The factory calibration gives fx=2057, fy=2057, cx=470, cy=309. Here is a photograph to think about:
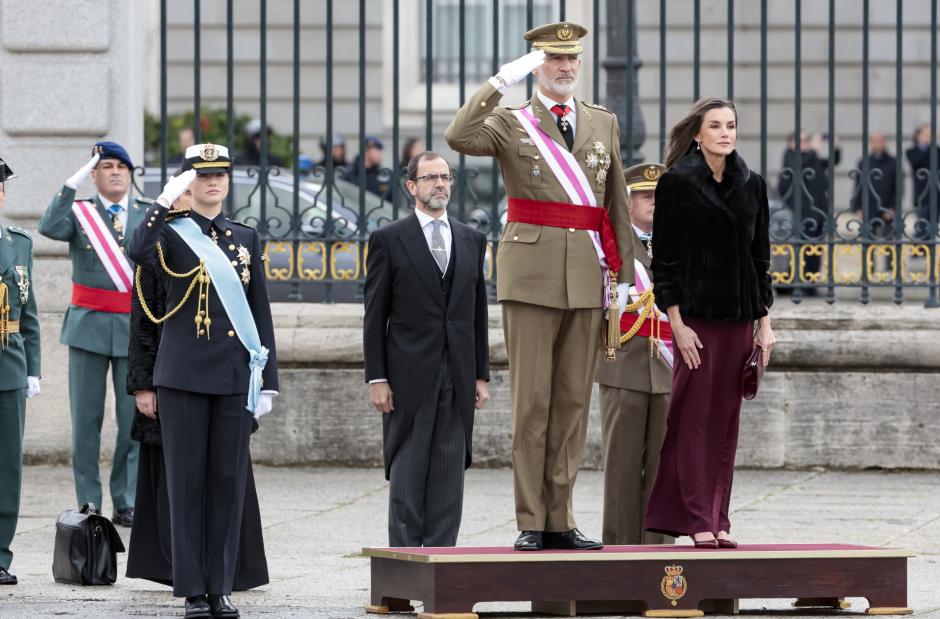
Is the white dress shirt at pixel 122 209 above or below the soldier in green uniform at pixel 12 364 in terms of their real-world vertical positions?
above

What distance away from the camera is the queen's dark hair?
7.39 metres

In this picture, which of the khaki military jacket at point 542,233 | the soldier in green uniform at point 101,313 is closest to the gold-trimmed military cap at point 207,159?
the khaki military jacket at point 542,233

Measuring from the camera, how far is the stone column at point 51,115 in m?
11.3

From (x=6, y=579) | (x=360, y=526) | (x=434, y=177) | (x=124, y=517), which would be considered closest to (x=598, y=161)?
(x=434, y=177)

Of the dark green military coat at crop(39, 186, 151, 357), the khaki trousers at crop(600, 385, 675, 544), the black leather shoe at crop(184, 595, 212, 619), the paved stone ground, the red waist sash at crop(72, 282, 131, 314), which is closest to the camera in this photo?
the black leather shoe at crop(184, 595, 212, 619)

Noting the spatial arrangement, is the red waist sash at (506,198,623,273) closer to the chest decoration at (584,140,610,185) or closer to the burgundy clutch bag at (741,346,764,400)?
the chest decoration at (584,140,610,185)

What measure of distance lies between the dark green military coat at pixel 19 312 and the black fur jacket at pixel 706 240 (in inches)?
108

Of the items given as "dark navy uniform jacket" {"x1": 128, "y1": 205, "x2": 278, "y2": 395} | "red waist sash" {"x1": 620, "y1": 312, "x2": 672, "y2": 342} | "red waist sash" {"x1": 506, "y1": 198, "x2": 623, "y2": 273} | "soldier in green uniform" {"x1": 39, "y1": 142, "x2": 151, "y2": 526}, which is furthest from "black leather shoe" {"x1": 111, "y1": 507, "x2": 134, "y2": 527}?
"red waist sash" {"x1": 506, "y1": 198, "x2": 623, "y2": 273}

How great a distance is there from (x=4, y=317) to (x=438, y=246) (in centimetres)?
184

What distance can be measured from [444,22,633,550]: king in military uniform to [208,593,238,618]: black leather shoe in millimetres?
1047

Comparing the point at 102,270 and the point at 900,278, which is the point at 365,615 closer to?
the point at 102,270

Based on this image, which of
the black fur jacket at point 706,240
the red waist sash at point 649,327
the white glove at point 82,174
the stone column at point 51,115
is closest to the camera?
the black fur jacket at point 706,240

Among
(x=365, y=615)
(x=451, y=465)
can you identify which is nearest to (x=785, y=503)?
(x=451, y=465)

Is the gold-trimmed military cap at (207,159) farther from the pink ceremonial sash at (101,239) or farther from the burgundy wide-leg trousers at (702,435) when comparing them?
the pink ceremonial sash at (101,239)
